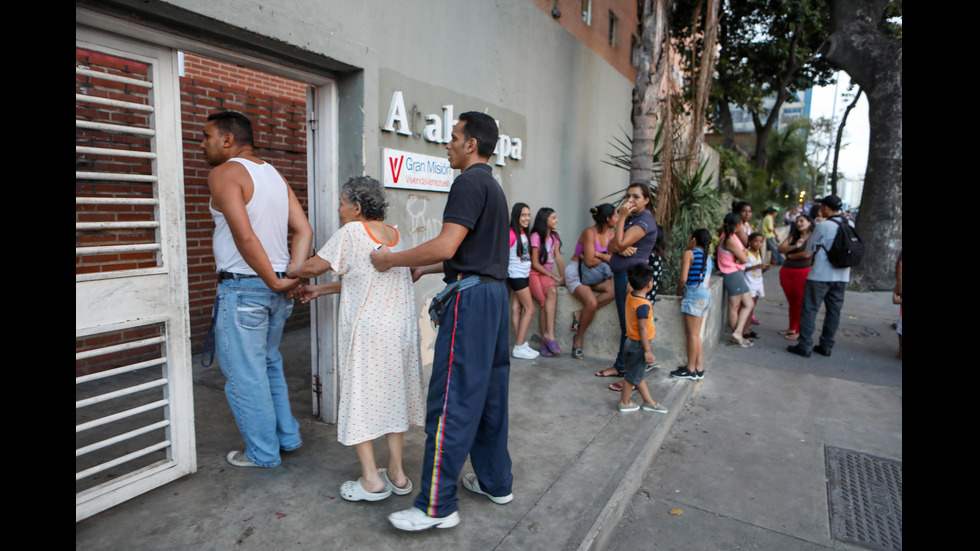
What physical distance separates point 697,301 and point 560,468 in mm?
2536

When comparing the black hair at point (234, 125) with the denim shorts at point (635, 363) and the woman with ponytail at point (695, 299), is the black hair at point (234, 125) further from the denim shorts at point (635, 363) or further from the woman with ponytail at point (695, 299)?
the woman with ponytail at point (695, 299)

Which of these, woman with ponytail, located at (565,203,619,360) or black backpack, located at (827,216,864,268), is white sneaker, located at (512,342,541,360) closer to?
woman with ponytail, located at (565,203,619,360)

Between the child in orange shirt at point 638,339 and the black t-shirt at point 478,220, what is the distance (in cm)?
199

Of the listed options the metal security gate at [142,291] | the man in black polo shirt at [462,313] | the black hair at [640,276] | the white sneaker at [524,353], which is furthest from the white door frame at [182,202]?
the white sneaker at [524,353]

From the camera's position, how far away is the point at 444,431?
8.88 ft

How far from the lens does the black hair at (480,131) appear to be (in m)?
2.78

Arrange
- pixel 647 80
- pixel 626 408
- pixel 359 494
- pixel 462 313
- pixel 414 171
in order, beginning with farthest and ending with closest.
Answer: pixel 647 80 → pixel 626 408 → pixel 414 171 → pixel 359 494 → pixel 462 313

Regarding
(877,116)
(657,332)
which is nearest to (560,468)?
(657,332)

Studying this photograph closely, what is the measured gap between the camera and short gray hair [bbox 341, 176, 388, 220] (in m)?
2.92

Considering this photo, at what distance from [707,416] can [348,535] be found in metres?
3.30

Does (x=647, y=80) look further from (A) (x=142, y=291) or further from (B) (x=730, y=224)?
(A) (x=142, y=291)

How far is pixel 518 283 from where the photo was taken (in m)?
5.95
